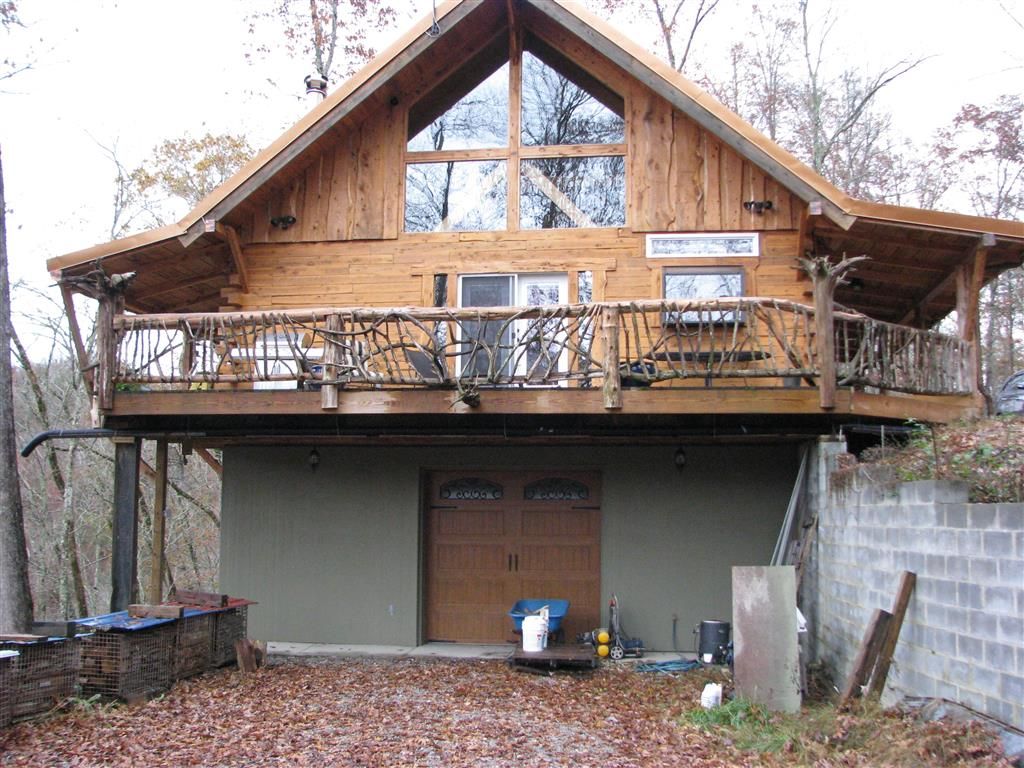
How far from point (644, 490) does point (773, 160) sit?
4.33 m

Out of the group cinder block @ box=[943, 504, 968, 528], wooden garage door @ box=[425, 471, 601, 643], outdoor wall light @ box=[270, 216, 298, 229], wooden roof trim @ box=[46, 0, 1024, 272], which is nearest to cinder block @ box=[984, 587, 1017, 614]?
cinder block @ box=[943, 504, 968, 528]

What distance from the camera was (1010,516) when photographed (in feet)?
19.2

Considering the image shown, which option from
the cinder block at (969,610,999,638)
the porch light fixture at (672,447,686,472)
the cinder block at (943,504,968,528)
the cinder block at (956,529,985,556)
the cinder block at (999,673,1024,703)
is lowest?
the cinder block at (999,673,1024,703)

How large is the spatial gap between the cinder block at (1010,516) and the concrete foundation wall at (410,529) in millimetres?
6115

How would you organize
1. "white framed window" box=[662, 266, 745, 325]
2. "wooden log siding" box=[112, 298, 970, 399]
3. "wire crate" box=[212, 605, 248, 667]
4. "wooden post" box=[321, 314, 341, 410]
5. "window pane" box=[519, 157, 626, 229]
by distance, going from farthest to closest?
"window pane" box=[519, 157, 626, 229], "white framed window" box=[662, 266, 745, 325], "wire crate" box=[212, 605, 248, 667], "wooden post" box=[321, 314, 341, 410], "wooden log siding" box=[112, 298, 970, 399]

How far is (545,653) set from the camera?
10.7 metres

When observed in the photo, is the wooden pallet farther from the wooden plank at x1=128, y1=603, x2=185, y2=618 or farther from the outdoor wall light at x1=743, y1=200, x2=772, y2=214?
the outdoor wall light at x1=743, y1=200, x2=772, y2=214

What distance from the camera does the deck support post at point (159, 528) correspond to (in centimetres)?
1204

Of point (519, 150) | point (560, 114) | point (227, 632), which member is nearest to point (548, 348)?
point (519, 150)

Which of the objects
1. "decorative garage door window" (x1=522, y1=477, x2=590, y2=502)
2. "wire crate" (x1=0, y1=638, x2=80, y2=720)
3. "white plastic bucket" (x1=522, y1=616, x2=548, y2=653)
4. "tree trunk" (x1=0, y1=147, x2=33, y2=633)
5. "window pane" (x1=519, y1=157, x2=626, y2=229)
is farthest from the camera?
"tree trunk" (x1=0, y1=147, x2=33, y2=633)

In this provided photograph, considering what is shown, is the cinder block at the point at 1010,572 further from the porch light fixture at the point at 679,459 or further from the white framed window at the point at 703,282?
the white framed window at the point at 703,282

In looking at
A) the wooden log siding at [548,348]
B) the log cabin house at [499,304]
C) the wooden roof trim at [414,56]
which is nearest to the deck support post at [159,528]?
the log cabin house at [499,304]

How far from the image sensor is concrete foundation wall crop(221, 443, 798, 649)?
12.1m

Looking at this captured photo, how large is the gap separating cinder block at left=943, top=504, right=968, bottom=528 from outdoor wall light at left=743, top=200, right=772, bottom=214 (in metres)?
6.02
